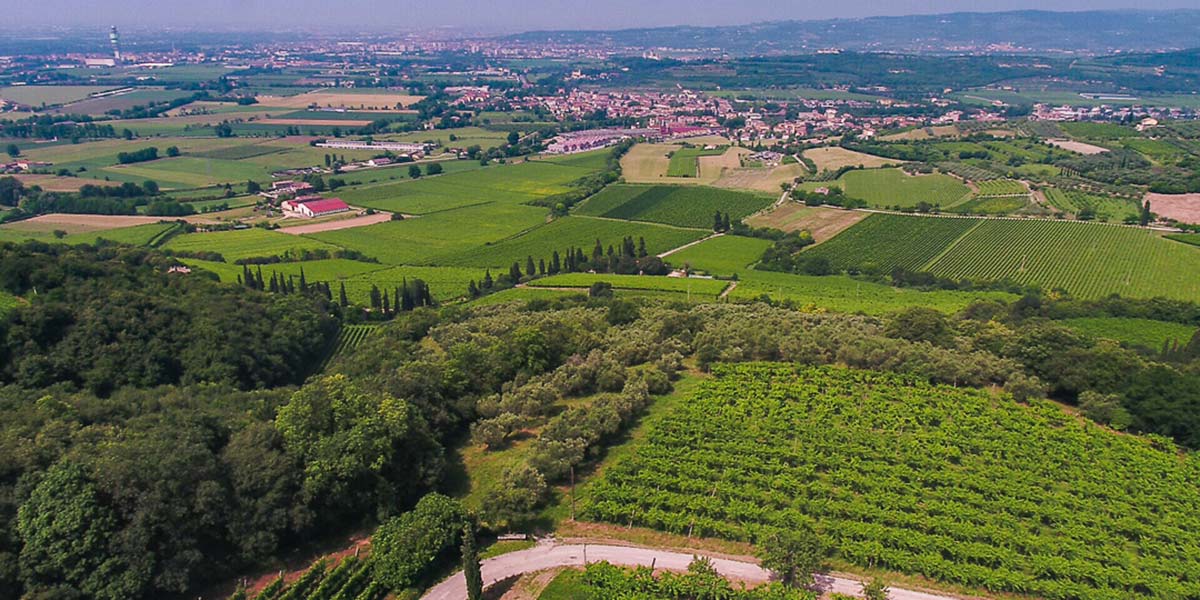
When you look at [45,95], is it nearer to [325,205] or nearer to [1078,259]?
[325,205]

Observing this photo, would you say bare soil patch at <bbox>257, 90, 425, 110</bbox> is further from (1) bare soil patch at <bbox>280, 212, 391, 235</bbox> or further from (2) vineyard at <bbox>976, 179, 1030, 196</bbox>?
(2) vineyard at <bbox>976, 179, 1030, 196</bbox>

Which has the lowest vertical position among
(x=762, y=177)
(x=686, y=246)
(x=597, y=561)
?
(x=686, y=246)

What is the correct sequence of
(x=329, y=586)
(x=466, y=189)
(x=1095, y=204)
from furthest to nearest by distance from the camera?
(x=466, y=189), (x=1095, y=204), (x=329, y=586)

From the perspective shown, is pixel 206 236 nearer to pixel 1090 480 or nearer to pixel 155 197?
pixel 155 197

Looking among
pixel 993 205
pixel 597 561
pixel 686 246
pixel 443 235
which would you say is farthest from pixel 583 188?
pixel 597 561

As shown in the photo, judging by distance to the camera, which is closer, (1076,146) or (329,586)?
(329,586)

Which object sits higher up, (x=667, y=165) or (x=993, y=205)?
(x=667, y=165)

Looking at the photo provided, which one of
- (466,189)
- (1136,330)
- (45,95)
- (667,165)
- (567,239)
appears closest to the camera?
(1136,330)

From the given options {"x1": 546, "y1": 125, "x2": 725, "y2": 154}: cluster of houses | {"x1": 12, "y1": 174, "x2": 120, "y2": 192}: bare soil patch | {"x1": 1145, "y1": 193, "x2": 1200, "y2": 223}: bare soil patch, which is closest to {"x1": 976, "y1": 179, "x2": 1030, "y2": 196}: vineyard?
{"x1": 1145, "y1": 193, "x2": 1200, "y2": 223}: bare soil patch
